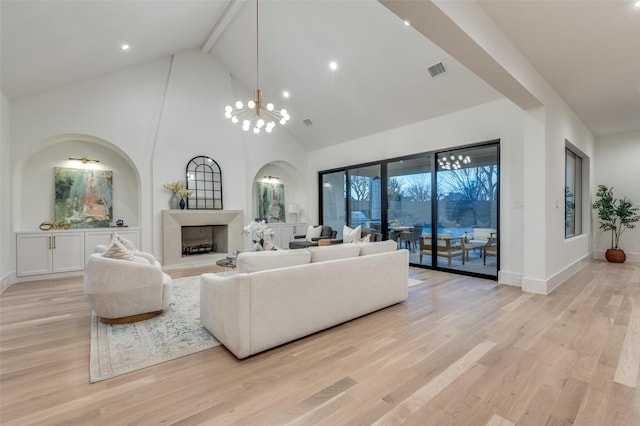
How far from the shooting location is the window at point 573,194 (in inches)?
237

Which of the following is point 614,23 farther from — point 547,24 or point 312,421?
point 312,421

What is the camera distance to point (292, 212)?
9180 mm

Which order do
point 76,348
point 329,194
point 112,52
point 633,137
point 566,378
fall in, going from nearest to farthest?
point 566,378 < point 76,348 < point 112,52 < point 633,137 < point 329,194

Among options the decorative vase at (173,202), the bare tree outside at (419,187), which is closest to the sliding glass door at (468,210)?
the bare tree outside at (419,187)

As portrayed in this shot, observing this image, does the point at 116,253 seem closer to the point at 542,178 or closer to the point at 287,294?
the point at 287,294

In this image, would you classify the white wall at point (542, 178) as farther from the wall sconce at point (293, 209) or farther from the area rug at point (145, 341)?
the wall sconce at point (293, 209)

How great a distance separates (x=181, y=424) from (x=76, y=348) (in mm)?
A: 1723

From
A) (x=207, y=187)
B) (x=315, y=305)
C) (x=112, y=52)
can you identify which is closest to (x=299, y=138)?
(x=207, y=187)

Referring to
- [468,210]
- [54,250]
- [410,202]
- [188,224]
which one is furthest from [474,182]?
[54,250]

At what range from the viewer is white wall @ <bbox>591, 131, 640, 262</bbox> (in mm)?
6695

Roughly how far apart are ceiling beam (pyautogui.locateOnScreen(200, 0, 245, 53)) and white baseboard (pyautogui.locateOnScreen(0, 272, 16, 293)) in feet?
19.4

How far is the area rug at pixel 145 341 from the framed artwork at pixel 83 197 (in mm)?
3637

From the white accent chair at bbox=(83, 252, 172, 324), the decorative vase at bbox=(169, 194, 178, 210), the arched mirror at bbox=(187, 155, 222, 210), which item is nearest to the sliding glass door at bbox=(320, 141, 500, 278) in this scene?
the arched mirror at bbox=(187, 155, 222, 210)

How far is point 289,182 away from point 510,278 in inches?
268
